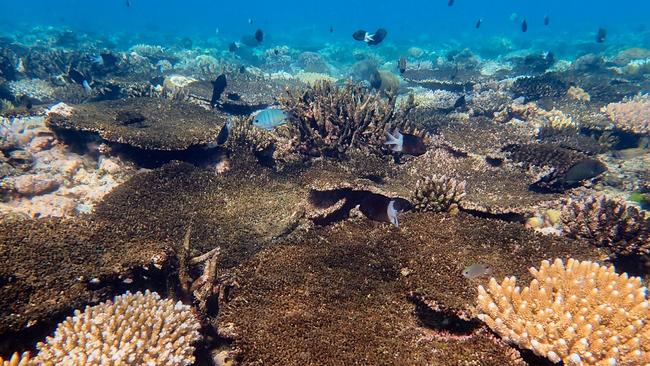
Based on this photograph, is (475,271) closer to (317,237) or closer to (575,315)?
(575,315)

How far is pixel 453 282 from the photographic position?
146 inches

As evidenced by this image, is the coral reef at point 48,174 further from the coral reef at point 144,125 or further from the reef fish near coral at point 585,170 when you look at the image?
the reef fish near coral at point 585,170

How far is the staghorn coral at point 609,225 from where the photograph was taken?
15.1 feet

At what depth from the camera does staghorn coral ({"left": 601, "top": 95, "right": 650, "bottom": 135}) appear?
9.91 meters

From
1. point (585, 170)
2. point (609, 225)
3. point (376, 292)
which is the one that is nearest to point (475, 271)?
point (376, 292)

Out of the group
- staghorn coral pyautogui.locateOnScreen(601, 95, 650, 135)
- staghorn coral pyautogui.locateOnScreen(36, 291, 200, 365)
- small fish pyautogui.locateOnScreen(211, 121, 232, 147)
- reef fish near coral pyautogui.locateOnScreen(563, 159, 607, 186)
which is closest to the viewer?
staghorn coral pyautogui.locateOnScreen(36, 291, 200, 365)

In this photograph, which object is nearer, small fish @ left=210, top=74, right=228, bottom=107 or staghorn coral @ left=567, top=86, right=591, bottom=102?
small fish @ left=210, top=74, right=228, bottom=107

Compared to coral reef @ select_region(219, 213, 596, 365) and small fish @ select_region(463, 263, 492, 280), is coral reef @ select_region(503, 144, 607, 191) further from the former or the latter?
small fish @ select_region(463, 263, 492, 280)

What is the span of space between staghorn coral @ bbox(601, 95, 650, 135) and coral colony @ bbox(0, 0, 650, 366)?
0.05 m

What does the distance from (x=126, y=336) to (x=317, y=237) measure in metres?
2.31

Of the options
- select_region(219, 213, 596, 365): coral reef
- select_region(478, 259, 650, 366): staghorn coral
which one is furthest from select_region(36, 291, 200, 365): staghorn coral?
select_region(478, 259, 650, 366): staghorn coral

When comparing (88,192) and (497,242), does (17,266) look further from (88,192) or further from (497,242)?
(497,242)

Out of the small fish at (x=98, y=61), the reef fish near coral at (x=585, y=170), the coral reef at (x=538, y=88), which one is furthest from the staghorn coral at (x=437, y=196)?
the small fish at (x=98, y=61)

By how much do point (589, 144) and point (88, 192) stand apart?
11656 mm
